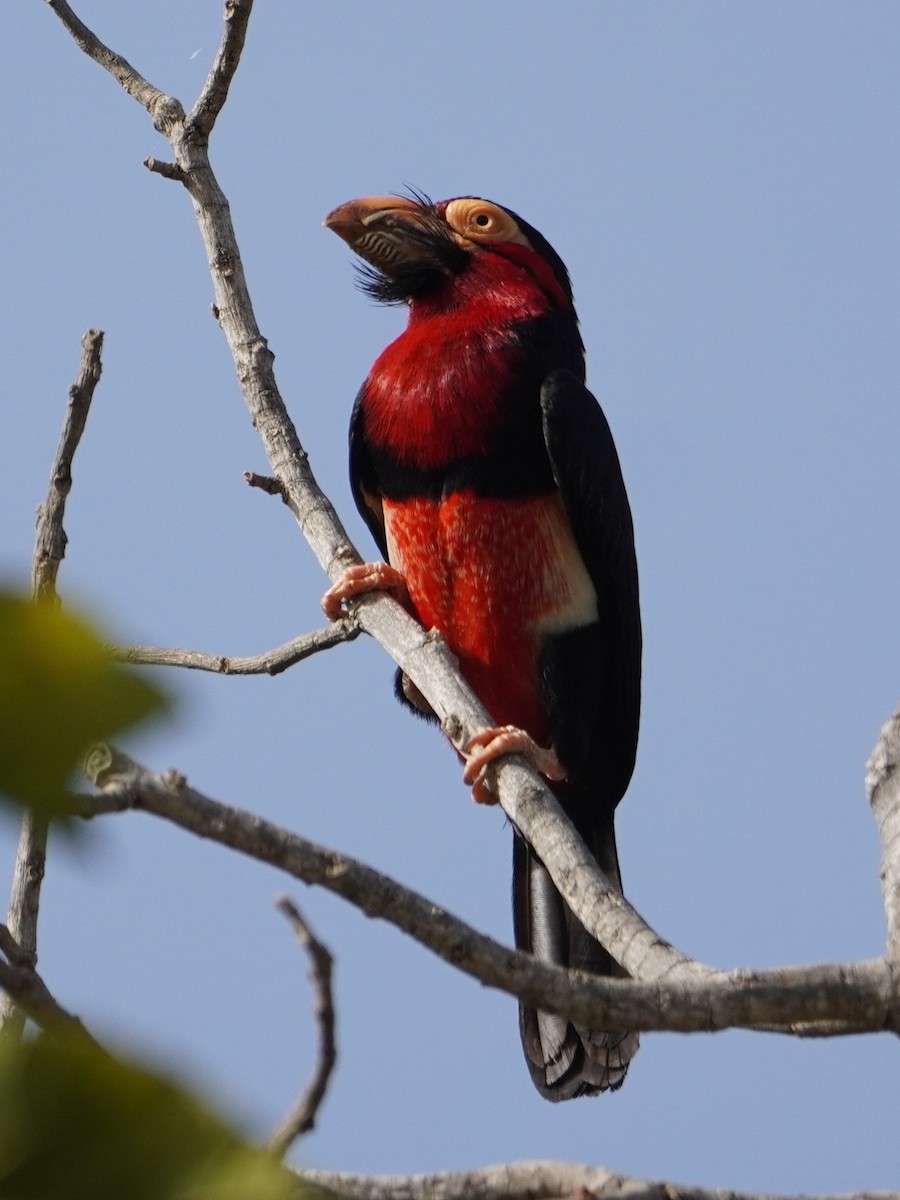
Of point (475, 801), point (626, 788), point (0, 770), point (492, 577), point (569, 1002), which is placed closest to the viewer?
point (0, 770)

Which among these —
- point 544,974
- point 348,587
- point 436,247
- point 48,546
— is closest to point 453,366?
point 436,247

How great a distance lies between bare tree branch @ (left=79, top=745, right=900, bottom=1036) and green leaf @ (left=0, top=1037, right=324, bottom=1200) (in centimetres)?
77

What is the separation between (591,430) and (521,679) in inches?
31.3

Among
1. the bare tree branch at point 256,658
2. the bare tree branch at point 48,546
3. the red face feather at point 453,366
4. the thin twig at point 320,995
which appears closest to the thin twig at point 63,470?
the bare tree branch at point 48,546

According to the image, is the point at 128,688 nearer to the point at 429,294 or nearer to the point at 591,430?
the point at 591,430

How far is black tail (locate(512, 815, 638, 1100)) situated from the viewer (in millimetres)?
4328

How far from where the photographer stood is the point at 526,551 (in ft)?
15.1

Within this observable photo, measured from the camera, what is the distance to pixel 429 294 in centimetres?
504

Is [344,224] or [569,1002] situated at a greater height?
[344,224]

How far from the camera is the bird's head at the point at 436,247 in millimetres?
5035

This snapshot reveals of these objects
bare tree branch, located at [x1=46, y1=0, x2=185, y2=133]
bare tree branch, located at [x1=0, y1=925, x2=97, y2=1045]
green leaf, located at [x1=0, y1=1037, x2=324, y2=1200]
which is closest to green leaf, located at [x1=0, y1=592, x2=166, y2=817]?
green leaf, located at [x1=0, y1=1037, x2=324, y2=1200]

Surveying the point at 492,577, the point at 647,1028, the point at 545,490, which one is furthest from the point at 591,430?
the point at 647,1028

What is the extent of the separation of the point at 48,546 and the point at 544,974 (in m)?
1.74

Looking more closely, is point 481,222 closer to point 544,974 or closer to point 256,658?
point 256,658
